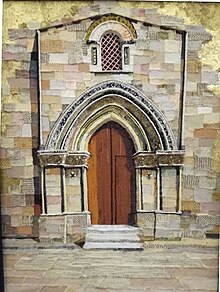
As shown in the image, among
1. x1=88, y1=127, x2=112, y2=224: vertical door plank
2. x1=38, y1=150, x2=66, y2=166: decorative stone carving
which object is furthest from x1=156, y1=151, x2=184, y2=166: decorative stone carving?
x1=38, y1=150, x2=66, y2=166: decorative stone carving

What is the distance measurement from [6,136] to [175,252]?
1046 millimetres

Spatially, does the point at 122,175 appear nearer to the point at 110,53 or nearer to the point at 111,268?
the point at 111,268

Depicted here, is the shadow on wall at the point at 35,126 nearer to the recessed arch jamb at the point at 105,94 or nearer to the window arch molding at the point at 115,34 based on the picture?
the recessed arch jamb at the point at 105,94

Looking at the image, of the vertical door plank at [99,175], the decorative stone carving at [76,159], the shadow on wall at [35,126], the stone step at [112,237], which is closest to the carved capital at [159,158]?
the vertical door plank at [99,175]

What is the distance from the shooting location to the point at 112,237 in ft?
6.30

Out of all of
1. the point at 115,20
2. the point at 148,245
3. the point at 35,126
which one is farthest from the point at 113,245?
the point at 115,20

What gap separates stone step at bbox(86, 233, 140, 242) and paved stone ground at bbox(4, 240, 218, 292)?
6 cm

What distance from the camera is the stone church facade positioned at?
1855 mm

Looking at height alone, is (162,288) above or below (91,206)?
below

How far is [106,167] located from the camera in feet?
6.32

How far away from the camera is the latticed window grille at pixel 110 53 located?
1.88m

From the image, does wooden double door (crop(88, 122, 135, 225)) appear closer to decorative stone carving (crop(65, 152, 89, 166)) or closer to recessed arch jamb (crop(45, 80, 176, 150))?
decorative stone carving (crop(65, 152, 89, 166))

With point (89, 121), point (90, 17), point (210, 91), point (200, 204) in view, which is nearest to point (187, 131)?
point (210, 91)

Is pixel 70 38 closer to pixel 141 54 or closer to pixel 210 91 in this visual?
pixel 141 54
